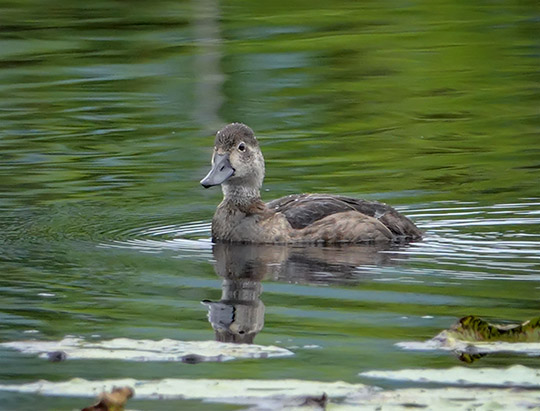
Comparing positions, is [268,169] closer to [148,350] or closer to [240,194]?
[240,194]

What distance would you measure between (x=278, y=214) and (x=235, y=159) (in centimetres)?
61

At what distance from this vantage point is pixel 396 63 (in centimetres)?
1984

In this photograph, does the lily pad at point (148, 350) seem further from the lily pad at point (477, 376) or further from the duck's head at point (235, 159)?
the duck's head at point (235, 159)

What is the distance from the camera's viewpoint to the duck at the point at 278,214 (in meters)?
11.2

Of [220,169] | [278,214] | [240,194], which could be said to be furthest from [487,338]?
[240,194]

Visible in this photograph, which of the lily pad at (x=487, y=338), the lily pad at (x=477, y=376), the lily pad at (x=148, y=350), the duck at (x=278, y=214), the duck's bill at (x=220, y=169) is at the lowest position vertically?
the lily pad at (x=148, y=350)

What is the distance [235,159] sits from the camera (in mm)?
11680

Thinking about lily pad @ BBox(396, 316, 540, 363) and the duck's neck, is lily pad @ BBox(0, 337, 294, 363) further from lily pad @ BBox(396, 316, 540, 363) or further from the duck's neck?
the duck's neck

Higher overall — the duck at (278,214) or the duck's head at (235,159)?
the duck's head at (235,159)

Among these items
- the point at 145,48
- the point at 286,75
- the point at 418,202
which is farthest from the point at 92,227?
the point at 145,48

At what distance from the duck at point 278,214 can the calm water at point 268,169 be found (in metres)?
0.22

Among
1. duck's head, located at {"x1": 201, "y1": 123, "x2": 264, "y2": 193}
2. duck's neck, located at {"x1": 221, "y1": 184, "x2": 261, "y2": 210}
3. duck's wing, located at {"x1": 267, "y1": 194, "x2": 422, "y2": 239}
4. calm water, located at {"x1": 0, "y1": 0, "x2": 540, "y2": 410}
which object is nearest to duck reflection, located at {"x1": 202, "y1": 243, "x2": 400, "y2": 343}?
calm water, located at {"x1": 0, "y1": 0, "x2": 540, "y2": 410}

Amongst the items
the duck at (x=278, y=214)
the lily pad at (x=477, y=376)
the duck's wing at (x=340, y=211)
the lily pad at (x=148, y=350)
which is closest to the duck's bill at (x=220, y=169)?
the duck at (x=278, y=214)

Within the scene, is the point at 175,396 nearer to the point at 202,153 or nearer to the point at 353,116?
the point at 202,153
